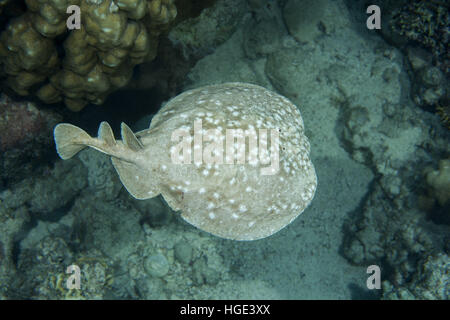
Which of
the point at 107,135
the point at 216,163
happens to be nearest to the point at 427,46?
the point at 216,163

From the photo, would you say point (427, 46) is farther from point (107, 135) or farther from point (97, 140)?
→ point (97, 140)

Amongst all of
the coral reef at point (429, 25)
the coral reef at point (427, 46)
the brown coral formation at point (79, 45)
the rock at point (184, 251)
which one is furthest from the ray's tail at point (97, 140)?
the coral reef at point (429, 25)

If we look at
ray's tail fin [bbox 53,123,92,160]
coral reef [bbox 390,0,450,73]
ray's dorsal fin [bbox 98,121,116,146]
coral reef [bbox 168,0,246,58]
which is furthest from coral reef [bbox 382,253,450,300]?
coral reef [bbox 168,0,246,58]

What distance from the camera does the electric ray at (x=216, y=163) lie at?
3332mm

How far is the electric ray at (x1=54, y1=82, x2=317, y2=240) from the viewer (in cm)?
333

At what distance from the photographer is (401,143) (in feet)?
20.1

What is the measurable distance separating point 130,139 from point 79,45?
1724mm

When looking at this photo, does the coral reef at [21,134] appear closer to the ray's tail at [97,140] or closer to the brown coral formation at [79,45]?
the brown coral formation at [79,45]

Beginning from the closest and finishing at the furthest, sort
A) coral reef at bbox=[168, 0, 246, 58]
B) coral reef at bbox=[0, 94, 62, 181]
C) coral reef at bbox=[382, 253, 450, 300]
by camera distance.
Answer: coral reef at bbox=[0, 94, 62, 181]
coral reef at bbox=[382, 253, 450, 300]
coral reef at bbox=[168, 0, 246, 58]

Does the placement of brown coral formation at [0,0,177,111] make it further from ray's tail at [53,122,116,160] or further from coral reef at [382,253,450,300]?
coral reef at [382,253,450,300]

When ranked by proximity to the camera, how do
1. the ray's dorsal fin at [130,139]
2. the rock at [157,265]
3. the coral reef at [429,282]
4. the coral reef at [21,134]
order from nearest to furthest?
the ray's dorsal fin at [130,139], the coral reef at [21,134], the coral reef at [429,282], the rock at [157,265]

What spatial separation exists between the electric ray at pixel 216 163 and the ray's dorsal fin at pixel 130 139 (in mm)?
12

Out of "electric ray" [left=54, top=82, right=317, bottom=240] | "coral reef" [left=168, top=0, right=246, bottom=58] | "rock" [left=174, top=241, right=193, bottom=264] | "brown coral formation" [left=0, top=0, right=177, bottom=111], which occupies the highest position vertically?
"coral reef" [left=168, top=0, right=246, bottom=58]

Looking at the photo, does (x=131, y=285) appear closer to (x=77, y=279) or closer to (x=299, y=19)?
(x=77, y=279)
